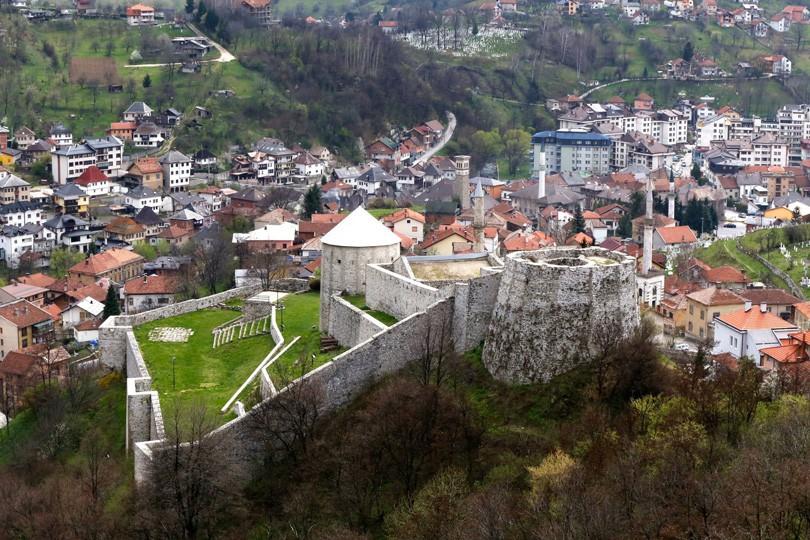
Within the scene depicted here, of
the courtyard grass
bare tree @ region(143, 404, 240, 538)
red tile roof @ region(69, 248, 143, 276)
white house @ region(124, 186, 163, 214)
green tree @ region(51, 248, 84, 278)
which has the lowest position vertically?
green tree @ region(51, 248, 84, 278)

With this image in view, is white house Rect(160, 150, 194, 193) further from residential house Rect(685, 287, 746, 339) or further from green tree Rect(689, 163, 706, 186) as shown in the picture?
residential house Rect(685, 287, 746, 339)

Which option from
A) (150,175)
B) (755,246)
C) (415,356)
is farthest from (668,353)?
(150,175)

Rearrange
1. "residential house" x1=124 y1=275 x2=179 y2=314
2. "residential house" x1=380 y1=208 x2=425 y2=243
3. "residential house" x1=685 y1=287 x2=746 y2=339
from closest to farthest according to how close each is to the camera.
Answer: "residential house" x1=685 y1=287 x2=746 y2=339 → "residential house" x1=124 y1=275 x2=179 y2=314 → "residential house" x1=380 y1=208 x2=425 y2=243

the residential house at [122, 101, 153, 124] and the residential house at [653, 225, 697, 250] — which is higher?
the residential house at [122, 101, 153, 124]

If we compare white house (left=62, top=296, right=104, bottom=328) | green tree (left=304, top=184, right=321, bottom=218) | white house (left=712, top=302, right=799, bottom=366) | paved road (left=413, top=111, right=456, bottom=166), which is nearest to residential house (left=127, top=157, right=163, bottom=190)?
green tree (left=304, top=184, right=321, bottom=218)

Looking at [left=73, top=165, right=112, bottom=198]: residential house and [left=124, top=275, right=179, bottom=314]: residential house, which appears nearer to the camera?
[left=124, top=275, right=179, bottom=314]: residential house

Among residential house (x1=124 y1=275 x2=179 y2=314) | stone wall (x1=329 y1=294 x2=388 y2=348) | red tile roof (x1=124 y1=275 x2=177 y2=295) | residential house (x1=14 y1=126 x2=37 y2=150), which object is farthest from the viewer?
residential house (x1=14 y1=126 x2=37 y2=150)

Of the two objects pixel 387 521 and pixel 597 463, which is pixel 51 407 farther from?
pixel 597 463
